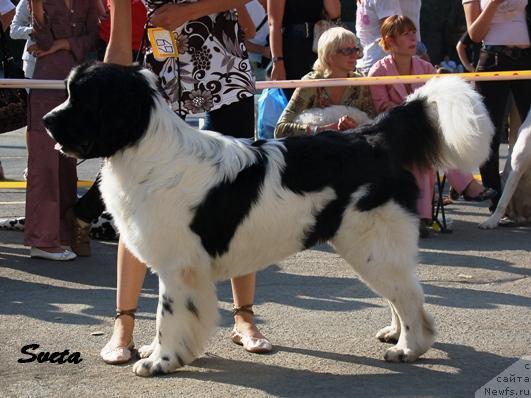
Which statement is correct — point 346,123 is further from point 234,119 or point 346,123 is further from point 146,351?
point 146,351

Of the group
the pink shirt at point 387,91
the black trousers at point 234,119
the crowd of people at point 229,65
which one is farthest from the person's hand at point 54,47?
the pink shirt at point 387,91

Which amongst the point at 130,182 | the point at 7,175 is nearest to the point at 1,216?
the point at 7,175

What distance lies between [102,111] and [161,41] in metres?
0.74

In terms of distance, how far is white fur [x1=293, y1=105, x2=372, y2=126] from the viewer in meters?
7.03

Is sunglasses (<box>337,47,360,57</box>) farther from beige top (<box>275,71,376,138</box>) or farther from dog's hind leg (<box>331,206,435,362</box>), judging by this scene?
dog's hind leg (<box>331,206,435,362</box>)

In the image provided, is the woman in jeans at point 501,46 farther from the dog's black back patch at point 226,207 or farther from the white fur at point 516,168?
the dog's black back patch at point 226,207

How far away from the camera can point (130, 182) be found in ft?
13.9

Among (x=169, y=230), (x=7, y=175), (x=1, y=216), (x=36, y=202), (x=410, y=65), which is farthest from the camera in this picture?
(x=7, y=175)

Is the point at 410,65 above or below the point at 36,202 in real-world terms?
above

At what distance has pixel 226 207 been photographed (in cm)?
426

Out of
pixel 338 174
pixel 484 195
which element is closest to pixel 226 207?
pixel 338 174

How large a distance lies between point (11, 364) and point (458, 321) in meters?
2.38

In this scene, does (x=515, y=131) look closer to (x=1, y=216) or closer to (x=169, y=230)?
(x=1, y=216)

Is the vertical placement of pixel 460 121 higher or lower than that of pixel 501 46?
lower
